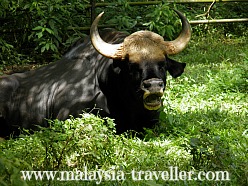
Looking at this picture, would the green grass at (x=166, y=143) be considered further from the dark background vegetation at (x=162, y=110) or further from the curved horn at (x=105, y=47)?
the curved horn at (x=105, y=47)

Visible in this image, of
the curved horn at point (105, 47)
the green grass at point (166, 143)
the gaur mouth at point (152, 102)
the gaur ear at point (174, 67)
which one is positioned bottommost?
the green grass at point (166, 143)

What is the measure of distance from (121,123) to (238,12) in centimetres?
689

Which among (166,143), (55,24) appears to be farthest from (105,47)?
(55,24)

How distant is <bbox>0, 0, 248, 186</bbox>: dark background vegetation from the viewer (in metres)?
4.36

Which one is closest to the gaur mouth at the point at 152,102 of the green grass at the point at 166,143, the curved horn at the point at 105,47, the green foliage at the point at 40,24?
the green grass at the point at 166,143

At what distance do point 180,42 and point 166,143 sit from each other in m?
1.18

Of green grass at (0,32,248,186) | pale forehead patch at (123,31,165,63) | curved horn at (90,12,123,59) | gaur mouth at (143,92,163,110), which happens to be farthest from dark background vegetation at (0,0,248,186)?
curved horn at (90,12,123,59)

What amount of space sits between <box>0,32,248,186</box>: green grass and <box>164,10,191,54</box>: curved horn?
592 millimetres

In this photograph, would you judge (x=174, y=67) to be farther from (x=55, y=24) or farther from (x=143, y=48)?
(x=55, y=24)

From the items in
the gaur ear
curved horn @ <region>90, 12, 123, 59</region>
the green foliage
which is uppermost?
the green foliage

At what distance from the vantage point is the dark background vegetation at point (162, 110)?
14.3 feet

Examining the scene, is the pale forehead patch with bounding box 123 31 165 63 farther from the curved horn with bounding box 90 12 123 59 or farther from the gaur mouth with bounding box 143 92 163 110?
the gaur mouth with bounding box 143 92 163 110

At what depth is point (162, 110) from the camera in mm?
5695

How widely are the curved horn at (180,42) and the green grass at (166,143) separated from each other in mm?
592
